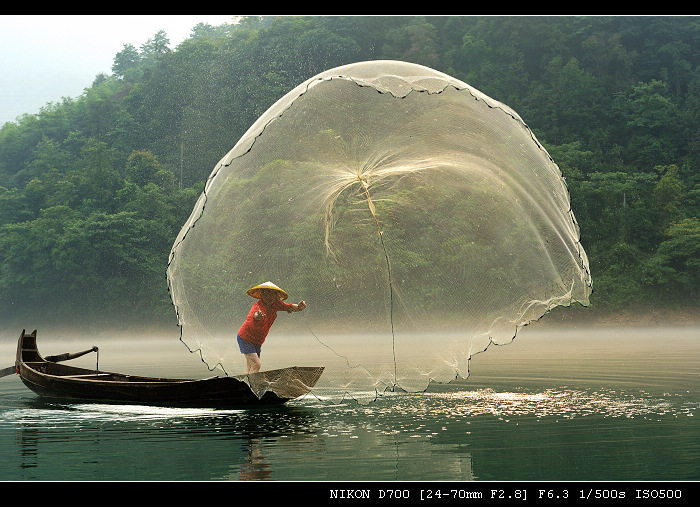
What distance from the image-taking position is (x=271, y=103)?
47.2 m

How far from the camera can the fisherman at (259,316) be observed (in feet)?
28.3

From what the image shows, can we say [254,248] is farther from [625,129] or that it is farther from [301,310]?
[625,129]

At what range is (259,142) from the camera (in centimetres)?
825

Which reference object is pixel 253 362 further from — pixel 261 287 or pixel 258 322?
pixel 261 287

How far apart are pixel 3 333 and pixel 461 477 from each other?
1623 inches

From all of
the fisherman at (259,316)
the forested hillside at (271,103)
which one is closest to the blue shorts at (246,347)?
the fisherman at (259,316)

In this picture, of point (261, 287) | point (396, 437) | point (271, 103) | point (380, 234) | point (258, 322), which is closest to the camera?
point (396, 437)

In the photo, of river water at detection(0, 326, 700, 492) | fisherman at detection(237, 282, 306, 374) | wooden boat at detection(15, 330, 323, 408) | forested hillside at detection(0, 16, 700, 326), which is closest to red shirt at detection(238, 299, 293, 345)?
fisherman at detection(237, 282, 306, 374)

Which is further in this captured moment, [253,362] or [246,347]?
[253,362]

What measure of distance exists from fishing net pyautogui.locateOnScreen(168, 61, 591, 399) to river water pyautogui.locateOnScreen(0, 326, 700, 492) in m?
0.68

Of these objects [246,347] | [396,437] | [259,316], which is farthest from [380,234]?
[396,437]

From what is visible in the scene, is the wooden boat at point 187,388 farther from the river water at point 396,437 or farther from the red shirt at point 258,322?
the red shirt at point 258,322

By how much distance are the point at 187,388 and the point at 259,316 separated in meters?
1.69

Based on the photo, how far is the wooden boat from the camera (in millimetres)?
8492
